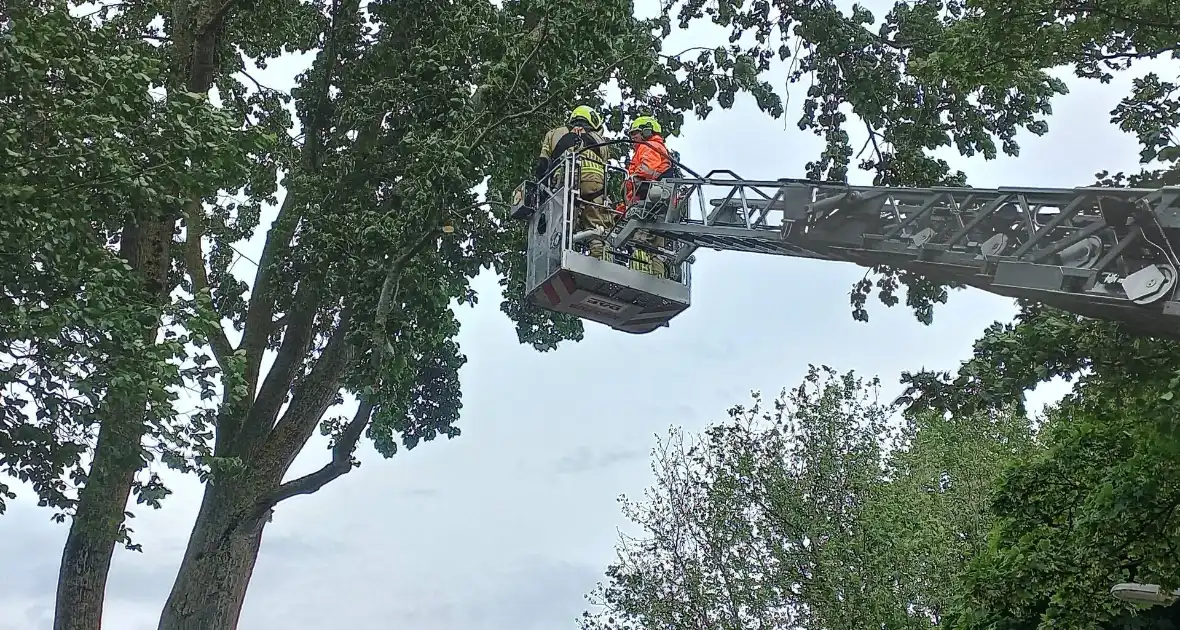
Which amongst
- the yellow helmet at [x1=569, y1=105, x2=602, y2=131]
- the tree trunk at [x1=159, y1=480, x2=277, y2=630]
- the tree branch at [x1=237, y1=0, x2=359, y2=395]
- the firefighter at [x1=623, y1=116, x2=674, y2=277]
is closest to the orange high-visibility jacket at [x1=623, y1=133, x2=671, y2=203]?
the firefighter at [x1=623, y1=116, x2=674, y2=277]

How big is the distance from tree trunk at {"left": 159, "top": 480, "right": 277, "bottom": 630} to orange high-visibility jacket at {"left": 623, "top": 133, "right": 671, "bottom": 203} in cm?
653

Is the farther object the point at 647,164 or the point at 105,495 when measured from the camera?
the point at 105,495

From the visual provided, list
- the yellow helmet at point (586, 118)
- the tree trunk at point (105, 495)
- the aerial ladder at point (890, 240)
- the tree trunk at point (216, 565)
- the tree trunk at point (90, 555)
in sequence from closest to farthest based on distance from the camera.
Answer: the aerial ladder at point (890, 240) → the yellow helmet at point (586, 118) → the tree trunk at point (105, 495) → the tree trunk at point (90, 555) → the tree trunk at point (216, 565)

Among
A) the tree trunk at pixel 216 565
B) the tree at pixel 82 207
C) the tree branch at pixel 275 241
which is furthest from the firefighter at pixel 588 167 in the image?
the tree trunk at pixel 216 565

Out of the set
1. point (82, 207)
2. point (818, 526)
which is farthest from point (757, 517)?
point (82, 207)

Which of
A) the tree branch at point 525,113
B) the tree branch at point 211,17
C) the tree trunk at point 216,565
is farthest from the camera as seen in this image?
the tree branch at point 211,17

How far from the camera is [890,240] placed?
315 inches

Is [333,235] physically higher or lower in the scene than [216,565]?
higher

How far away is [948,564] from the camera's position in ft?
47.9

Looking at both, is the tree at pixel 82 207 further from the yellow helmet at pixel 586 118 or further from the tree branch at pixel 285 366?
the yellow helmet at pixel 586 118

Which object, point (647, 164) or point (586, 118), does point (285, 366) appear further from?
point (647, 164)

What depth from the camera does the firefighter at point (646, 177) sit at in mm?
9930

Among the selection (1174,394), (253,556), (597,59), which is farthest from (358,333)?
(1174,394)

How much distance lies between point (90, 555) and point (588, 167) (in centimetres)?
762
